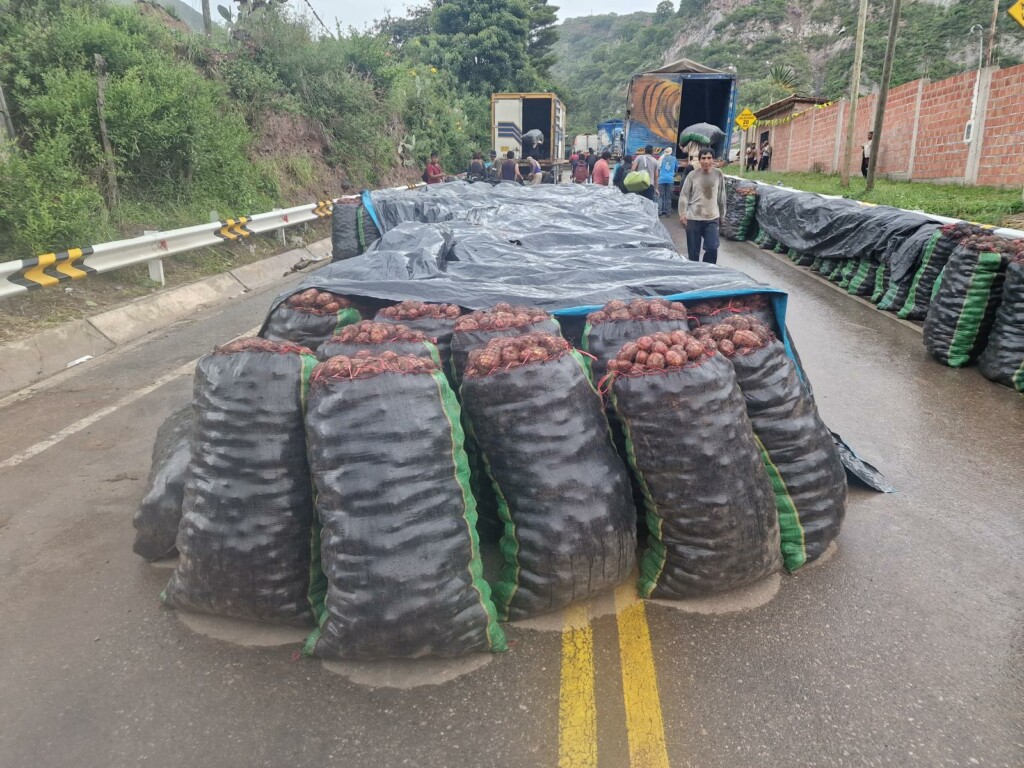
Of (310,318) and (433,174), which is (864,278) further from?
(433,174)

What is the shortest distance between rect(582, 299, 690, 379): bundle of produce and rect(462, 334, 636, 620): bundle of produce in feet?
2.37

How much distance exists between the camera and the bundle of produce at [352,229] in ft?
26.7

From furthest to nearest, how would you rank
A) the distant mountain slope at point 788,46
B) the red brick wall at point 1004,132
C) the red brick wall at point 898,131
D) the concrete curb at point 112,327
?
the distant mountain slope at point 788,46, the red brick wall at point 898,131, the red brick wall at point 1004,132, the concrete curb at point 112,327

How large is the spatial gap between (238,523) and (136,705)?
68 centimetres

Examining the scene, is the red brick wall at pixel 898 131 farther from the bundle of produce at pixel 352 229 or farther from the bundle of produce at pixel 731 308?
the bundle of produce at pixel 731 308

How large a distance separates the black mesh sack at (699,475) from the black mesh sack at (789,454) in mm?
215

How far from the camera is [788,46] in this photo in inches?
3036

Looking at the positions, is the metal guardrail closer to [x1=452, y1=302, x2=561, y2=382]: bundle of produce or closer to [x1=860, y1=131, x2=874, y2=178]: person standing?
[x1=452, y1=302, x2=561, y2=382]: bundle of produce

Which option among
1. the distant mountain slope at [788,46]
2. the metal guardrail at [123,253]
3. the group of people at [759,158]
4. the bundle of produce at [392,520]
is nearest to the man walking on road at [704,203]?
the metal guardrail at [123,253]

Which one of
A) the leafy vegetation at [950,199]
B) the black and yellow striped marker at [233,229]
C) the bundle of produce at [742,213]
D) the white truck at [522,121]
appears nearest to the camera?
the black and yellow striped marker at [233,229]

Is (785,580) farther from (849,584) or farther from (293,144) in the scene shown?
(293,144)

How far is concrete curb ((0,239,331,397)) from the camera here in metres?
5.86

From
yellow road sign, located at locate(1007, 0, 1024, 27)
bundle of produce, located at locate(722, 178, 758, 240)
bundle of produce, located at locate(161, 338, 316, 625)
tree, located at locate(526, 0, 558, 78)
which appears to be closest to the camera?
bundle of produce, located at locate(161, 338, 316, 625)

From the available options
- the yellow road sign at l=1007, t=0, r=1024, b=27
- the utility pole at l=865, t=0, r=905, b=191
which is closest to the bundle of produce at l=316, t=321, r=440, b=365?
the yellow road sign at l=1007, t=0, r=1024, b=27
